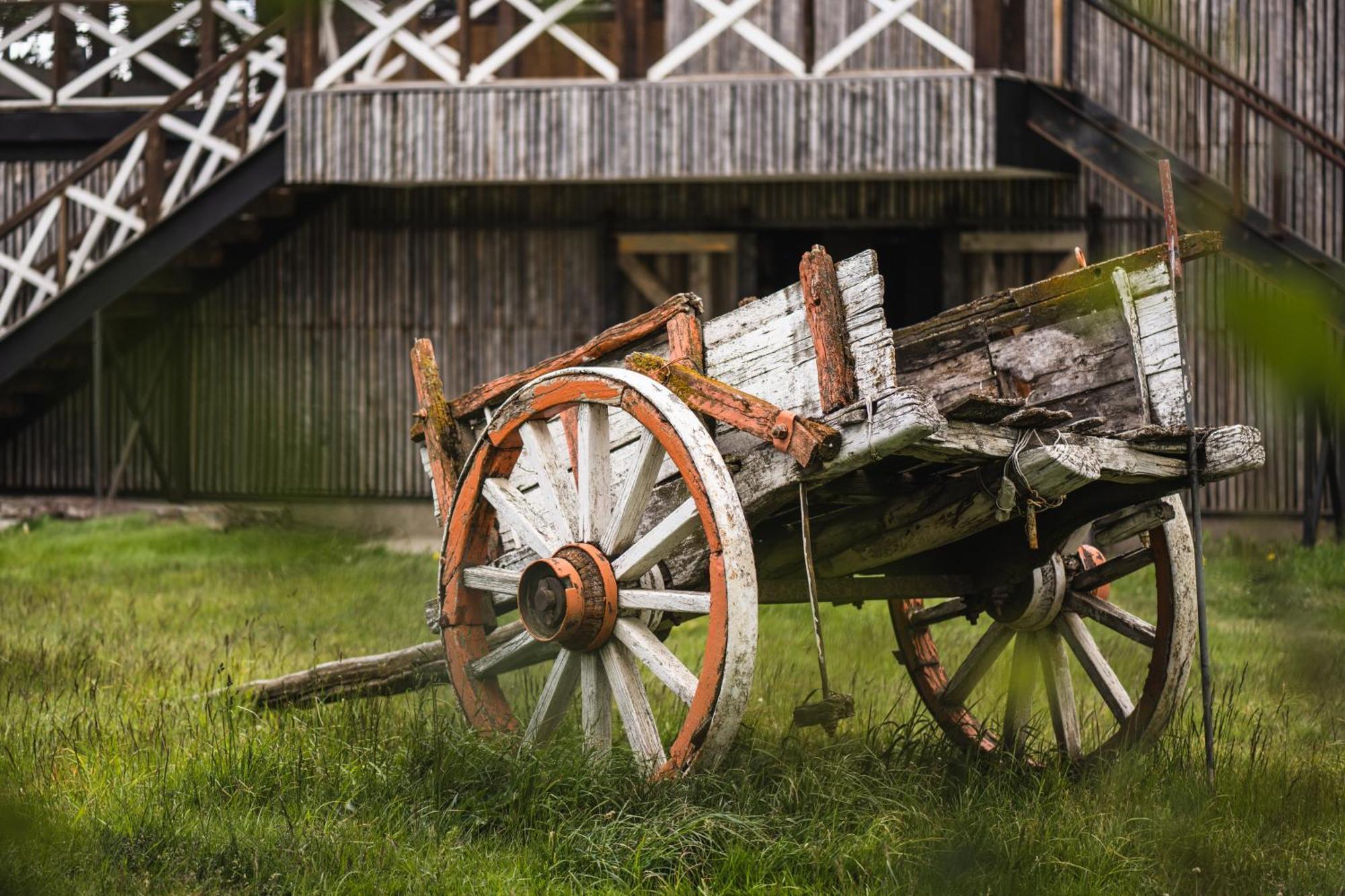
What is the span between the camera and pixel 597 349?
4223 mm

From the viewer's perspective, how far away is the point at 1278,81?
11.8 meters

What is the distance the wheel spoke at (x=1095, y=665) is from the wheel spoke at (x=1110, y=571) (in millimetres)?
111

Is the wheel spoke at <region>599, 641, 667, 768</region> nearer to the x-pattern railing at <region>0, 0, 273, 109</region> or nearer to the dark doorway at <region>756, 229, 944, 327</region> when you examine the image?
the x-pattern railing at <region>0, 0, 273, 109</region>

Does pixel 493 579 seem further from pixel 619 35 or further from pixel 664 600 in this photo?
pixel 619 35

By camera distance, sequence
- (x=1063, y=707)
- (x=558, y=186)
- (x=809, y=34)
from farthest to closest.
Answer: (x=558, y=186) → (x=809, y=34) → (x=1063, y=707)

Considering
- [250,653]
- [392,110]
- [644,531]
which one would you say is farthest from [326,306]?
[644,531]

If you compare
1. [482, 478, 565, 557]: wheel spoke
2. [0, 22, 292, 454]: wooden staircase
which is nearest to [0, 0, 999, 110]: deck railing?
[0, 22, 292, 454]: wooden staircase

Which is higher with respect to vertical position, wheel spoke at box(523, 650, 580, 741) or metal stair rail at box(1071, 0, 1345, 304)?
metal stair rail at box(1071, 0, 1345, 304)

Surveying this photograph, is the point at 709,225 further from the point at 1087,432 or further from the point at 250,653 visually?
the point at 1087,432

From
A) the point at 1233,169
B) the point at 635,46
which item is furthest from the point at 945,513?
the point at 635,46

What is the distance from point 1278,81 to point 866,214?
3.54 m

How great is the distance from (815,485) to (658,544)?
1.44ft

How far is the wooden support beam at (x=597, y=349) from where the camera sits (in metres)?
4.05

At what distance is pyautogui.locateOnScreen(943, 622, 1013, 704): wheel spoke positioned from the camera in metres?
Result: 4.82
